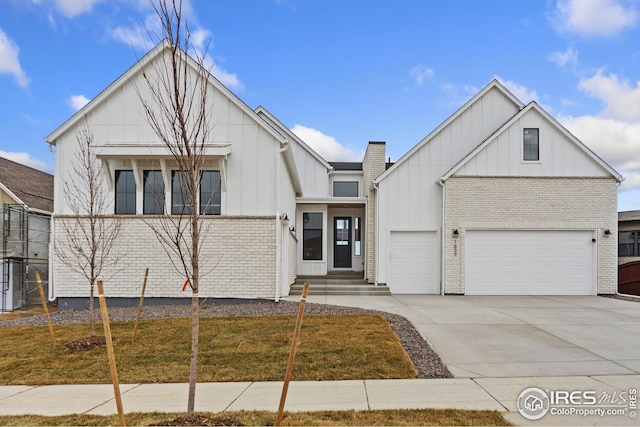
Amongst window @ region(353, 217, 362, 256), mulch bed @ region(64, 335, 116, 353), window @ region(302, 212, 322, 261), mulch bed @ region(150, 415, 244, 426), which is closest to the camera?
mulch bed @ region(150, 415, 244, 426)

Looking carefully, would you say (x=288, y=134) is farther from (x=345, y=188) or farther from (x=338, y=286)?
(x=338, y=286)

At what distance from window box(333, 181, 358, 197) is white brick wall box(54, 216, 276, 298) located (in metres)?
8.56

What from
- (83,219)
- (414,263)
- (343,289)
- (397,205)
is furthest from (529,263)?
(83,219)

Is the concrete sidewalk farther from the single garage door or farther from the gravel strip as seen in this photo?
the single garage door

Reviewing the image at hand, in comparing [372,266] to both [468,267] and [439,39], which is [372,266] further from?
[439,39]

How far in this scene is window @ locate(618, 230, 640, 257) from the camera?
2144 cm

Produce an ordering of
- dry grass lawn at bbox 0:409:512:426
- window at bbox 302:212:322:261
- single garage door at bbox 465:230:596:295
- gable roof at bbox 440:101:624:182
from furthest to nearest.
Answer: window at bbox 302:212:322:261 → single garage door at bbox 465:230:596:295 → gable roof at bbox 440:101:624:182 → dry grass lawn at bbox 0:409:512:426

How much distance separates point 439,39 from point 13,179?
18217 mm

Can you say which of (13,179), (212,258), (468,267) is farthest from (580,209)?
(13,179)

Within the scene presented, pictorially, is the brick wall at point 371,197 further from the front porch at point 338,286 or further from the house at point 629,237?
the house at point 629,237

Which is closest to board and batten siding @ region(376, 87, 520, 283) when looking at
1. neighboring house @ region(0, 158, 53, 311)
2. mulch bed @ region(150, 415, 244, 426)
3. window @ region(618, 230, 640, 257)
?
window @ region(618, 230, 640, 257)

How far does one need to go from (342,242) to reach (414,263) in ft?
15.1

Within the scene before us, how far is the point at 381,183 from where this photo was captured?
15.9 m

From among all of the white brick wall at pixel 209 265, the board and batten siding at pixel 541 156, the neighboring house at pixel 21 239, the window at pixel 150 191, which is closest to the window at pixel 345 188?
the board and batten siding at pixel 541 156
